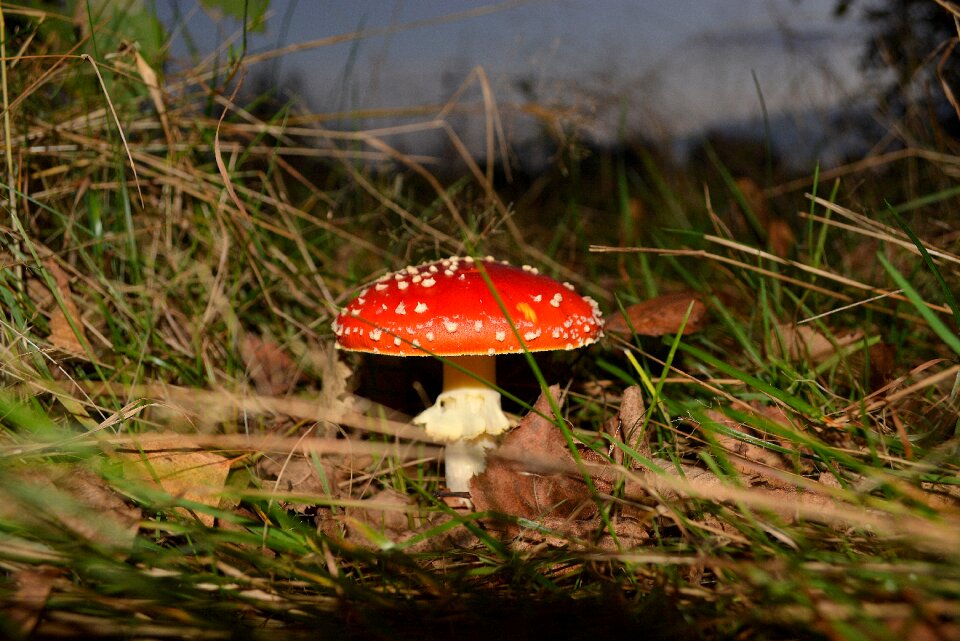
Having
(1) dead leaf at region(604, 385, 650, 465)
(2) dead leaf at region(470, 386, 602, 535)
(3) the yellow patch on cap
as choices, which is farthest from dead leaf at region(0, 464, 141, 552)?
(1) dead leaf at region(604, 385, 650, 465)

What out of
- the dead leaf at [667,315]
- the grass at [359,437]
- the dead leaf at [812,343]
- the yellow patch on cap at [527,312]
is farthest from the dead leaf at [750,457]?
the yellow patch on cap at [527,312]

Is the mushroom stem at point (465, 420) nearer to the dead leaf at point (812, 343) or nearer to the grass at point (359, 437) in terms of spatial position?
the grass at point (359, 437)

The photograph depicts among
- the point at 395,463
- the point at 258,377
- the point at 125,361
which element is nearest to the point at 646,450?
the point at 395,463

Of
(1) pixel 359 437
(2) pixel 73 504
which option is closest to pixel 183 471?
(2) pixel 73 504

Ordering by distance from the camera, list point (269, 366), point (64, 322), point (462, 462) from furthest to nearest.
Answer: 1. point (269, 366)
2. point (64, 322)
3. point (462, 462)

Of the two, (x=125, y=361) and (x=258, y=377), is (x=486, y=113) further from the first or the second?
(x=125, y=361)

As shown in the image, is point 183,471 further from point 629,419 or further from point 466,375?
point 629,419
